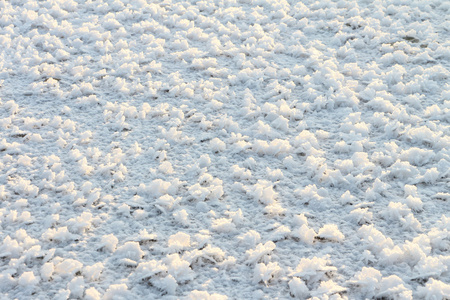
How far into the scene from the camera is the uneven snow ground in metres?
2.48

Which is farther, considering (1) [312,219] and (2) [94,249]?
(1) [312,219]

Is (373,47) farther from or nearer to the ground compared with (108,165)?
farther from the ground

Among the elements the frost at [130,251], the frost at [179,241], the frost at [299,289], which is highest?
the frost at [299,289]

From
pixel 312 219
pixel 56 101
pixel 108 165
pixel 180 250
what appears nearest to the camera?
pixel 180 250

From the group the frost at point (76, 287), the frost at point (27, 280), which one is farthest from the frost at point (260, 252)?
the frost at point (27, 280)

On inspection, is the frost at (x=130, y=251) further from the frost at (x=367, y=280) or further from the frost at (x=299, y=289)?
the frost at (x=367, y=280)

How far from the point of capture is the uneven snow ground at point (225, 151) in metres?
2.48

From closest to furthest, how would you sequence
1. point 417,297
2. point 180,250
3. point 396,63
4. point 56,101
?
point 417,297 → point 180,250 → point 56,101 → point 396,63

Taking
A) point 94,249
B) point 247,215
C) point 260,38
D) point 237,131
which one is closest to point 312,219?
point 247,215

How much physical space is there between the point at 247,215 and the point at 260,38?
271 centimetres

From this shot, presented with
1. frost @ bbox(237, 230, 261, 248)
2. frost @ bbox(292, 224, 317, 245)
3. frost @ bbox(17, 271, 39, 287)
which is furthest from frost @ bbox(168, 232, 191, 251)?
frost @ bbox(17, 271, 39, 287)

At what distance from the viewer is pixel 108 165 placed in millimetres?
3275

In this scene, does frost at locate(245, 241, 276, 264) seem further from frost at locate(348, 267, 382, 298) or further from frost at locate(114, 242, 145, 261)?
frost at locate(114, 242, 145, 261)

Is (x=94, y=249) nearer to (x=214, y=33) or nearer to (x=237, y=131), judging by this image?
(x=237, y=131)
